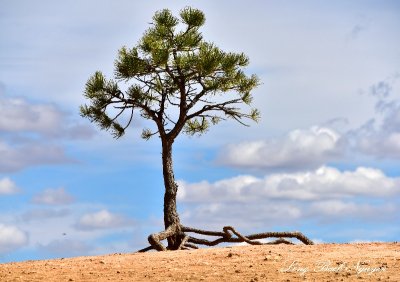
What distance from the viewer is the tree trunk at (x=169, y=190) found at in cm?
2347

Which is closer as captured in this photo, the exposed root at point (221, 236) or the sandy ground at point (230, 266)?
the sandy ground at point (230, 266)

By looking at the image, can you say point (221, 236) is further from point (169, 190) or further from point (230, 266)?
point (230, 266)

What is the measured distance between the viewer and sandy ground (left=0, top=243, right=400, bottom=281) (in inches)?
551

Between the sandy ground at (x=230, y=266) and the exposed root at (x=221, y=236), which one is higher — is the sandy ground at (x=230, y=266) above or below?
below

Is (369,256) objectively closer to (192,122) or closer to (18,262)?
(18,262)

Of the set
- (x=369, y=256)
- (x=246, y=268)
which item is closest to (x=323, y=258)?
(x=369, y=256)

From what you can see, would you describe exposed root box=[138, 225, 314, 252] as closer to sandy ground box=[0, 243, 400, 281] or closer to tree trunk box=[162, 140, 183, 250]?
tree trunk box=[162, 140, 183, 250]

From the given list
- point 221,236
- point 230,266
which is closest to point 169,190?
point 221,236

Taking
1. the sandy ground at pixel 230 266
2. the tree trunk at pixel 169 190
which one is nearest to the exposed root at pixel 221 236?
the tree trunk at pixel 169 190

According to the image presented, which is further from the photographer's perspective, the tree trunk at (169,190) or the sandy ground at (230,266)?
the tree trunk at (169,190)

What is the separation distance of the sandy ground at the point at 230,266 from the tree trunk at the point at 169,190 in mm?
5145

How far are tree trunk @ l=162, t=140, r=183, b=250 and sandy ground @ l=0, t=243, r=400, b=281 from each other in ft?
16.9

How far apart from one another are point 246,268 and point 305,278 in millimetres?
1498

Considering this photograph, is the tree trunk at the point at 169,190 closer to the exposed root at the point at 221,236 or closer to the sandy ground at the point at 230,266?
the exposed root at the point at 221,236
